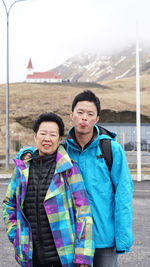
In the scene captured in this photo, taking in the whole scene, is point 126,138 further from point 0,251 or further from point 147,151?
point 0,251

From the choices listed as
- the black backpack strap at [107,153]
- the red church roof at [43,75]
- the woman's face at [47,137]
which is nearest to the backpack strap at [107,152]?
the black backpack strap at [107,153]

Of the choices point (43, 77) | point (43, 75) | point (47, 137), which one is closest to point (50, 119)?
point (47, 137)

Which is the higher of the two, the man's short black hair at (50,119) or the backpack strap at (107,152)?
the man's short black hair at (50,119)

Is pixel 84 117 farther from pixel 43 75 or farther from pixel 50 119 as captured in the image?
pixel 43 75

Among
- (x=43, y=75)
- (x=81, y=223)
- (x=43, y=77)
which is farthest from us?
(x=43, y=75)

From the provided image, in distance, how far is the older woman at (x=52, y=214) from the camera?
206 cm

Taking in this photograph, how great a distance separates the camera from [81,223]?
2.06m

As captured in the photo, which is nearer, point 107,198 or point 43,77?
point 107,198

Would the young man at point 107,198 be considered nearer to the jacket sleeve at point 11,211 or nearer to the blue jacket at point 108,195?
the blue jacket at point 108,195

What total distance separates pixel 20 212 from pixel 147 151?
26.4 m

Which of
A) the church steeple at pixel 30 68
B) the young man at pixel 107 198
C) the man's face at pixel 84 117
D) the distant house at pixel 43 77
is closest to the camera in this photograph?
the young man at pixel 107 198

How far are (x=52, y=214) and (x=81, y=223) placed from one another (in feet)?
0.65

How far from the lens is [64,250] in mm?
2055

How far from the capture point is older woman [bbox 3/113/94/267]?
206 cm
